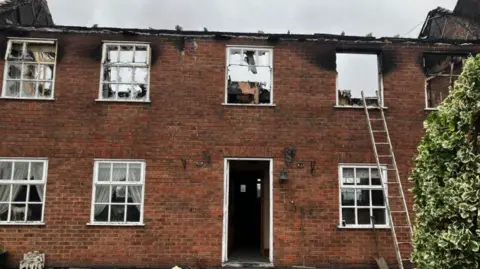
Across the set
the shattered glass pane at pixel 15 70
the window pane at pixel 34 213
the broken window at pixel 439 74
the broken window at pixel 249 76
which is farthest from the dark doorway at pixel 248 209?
the shattered glass pane at pixel 15 70

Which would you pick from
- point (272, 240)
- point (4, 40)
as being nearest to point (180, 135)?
point (272, 240)

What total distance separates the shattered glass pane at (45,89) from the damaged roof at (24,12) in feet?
7.48

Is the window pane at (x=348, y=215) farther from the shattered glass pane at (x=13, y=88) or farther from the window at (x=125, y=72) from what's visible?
the shattered glass pane at (x=13, y=88)

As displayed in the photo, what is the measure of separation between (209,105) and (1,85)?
4.60 metres

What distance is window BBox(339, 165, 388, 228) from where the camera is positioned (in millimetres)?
9891

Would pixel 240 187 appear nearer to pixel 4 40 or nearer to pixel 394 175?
pixel 394 175

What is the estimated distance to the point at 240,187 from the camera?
1455cm

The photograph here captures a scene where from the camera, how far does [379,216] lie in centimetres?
991

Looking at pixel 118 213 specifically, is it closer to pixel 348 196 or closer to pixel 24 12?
pixel 348 196

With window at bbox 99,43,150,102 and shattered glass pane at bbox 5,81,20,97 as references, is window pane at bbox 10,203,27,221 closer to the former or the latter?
shattered glass pane at bbox 5,81,20,97

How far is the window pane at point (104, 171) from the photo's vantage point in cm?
977

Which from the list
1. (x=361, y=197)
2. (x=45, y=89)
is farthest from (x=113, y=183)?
(x=361, y=197)

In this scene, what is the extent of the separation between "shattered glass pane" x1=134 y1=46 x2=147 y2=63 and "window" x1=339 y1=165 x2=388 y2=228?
16.6 feet

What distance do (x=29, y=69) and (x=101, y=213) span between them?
3635mm
